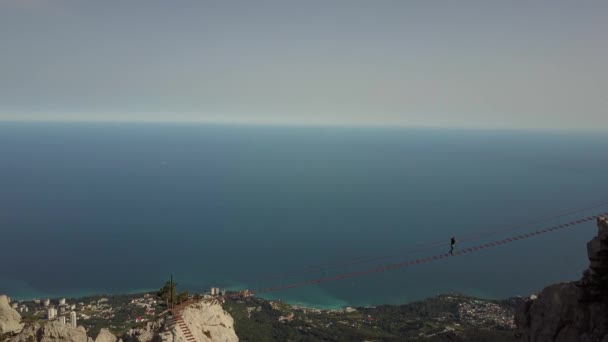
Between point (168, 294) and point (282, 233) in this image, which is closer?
point (168, 294)

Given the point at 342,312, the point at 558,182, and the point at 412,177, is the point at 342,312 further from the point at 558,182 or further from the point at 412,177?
the point at 558,182

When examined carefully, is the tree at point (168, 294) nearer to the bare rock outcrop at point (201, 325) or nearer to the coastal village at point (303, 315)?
the bare rock outcrop at point (201, 325)

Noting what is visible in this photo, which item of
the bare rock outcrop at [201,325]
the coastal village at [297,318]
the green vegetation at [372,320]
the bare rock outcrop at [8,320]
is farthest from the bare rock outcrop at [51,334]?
the green vegetation at [372,320]

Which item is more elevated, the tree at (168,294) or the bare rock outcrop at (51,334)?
the tree at (168,294)

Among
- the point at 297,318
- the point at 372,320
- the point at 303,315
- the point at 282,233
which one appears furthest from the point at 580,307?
the point at 282,233

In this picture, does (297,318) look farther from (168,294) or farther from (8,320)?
(8,320)
